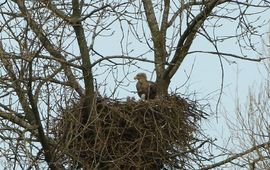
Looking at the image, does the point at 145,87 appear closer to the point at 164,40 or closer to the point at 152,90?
the point at 152,90

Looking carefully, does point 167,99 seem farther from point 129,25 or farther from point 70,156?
point 70,156

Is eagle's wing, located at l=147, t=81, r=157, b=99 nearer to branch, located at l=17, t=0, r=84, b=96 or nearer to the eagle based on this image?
the eagle

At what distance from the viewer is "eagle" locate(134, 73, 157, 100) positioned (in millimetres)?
8398

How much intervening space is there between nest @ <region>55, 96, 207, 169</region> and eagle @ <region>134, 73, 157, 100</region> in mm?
669

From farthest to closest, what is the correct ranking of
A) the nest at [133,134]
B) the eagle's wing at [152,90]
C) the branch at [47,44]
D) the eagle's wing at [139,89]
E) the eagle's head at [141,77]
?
the eagle's head at [141,77], the eagle's wing at [139,89], the eagle's wing at [152,90], the nest at [133,134], the branch at [47,44]

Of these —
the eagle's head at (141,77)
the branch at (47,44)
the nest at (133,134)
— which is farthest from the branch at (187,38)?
the branch at (47,44)

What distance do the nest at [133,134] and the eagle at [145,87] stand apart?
2.20ft

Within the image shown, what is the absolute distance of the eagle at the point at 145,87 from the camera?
840 centimetres

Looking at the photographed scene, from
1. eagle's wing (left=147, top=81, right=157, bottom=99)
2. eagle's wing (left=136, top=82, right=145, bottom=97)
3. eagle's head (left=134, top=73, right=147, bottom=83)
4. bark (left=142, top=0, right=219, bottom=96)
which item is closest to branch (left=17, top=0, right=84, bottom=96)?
bark (left=142, top=0, right=219, bottom=96)

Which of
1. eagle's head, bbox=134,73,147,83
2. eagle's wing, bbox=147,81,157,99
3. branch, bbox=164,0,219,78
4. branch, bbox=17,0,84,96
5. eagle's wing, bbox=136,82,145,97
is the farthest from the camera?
eagle's head, bbox=134,73,147,83

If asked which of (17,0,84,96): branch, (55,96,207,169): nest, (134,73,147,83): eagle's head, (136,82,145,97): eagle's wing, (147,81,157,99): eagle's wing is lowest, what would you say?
(55,96,207,169): nest

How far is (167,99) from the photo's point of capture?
780cm

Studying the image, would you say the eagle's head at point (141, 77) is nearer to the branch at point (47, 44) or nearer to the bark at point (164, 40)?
the bark at point (164, 40)

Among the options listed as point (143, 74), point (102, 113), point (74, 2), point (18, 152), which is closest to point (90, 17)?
point (74, 2)
